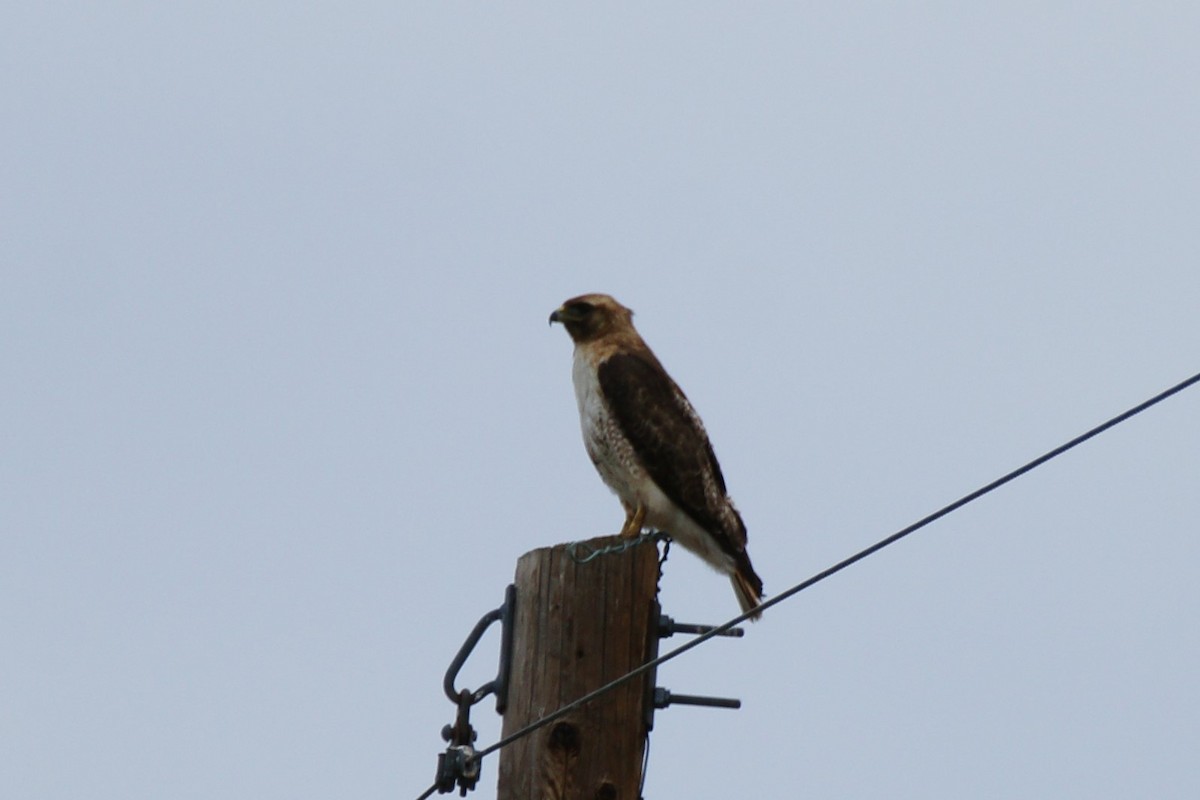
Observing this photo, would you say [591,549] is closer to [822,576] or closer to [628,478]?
[822,576]

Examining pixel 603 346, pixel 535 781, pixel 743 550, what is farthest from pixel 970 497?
pixel 603 346

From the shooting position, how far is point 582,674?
471 centimetres

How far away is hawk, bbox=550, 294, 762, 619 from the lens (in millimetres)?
7996

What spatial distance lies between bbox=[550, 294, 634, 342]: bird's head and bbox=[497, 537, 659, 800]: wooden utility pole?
3962 mm

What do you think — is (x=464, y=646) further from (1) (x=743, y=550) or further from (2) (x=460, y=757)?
(1) (x=743, y=550)

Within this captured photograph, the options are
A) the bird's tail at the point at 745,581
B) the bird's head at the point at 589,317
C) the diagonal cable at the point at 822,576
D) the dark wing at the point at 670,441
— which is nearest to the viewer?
the diagonal cable at the point at 822,576

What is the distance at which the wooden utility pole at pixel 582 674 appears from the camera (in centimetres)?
466

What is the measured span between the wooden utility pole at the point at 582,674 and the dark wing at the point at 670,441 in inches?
124

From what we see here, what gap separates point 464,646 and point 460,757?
1.08 ft

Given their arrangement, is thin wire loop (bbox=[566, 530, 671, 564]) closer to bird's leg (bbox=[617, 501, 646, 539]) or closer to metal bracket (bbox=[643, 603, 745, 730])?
metal bracket (bbox=[643, 603, 745, 730])

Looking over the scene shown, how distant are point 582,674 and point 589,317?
4.24 metres

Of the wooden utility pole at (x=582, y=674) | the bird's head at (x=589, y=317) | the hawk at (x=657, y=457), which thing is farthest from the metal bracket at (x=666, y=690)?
the bird's head at (x=589, y=317)

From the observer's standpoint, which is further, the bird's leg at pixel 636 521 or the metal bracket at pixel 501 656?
the bird's leg at pixel 636 521

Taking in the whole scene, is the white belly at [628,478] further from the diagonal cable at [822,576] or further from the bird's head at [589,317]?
the diagonal cable at [822,576]
